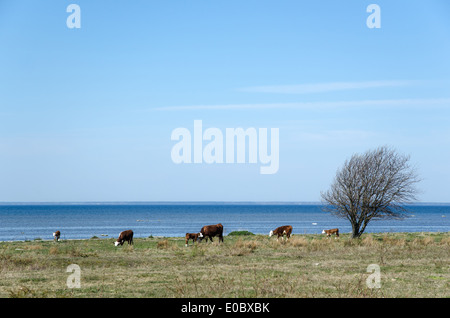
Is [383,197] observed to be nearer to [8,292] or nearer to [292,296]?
[292,296]

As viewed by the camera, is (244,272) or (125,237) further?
(125,237)

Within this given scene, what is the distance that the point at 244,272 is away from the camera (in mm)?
20406

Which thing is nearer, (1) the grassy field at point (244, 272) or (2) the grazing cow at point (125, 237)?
(1) the grassy field at point (244, 272)

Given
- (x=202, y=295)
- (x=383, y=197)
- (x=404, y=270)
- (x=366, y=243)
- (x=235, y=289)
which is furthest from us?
(x=383, y=197)

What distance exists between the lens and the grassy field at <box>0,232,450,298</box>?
1541 cm

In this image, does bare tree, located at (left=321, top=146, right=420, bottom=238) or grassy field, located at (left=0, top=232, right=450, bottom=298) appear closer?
grassy field, located at (left=0, top=232, right=450, bottom=298)

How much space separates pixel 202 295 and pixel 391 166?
98.0 ft

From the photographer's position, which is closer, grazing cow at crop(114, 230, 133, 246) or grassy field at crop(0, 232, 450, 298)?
grassy field at crop(0, 232, 450, 298)

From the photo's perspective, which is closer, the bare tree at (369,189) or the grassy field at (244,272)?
the grassy field at (244,272)

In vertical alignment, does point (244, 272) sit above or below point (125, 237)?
above

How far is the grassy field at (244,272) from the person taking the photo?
607 inches

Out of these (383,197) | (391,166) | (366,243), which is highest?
(391,166)

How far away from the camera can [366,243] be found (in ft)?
109

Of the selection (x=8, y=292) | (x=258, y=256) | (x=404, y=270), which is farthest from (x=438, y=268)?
(x=8, y=292)
